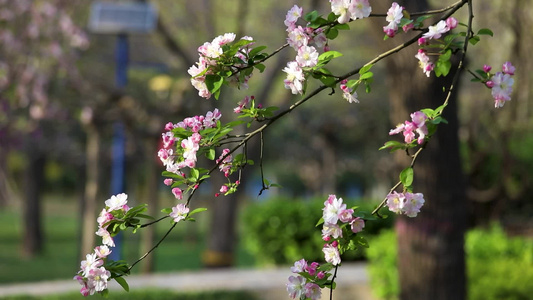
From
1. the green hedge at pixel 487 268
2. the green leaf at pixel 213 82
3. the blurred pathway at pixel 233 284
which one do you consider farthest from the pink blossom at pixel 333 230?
the blurred pathway at pixel 233 284

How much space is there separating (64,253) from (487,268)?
13.6 metres

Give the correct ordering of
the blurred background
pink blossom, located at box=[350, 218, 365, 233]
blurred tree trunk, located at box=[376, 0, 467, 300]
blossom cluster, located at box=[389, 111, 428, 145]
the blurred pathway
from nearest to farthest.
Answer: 1. blossom cluster, located at box=[389, 111, 428, 145]
2. pink blossom, located at box=[350, 218, 365, 233]
3. blurred tree trunk, located at box=[376, 0, 467, 300]
4. the blurred background
5. the blurred pathway

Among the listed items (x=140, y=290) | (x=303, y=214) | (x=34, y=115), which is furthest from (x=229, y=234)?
(x=140, y=290)

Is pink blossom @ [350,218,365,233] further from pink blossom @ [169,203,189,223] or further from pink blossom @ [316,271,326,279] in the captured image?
pink blossom @ [169,203,189,223]

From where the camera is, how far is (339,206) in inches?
95.2

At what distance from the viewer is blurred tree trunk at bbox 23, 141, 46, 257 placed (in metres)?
18.3

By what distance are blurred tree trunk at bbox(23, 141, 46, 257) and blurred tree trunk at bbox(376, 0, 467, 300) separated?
13.9m

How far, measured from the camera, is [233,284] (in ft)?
28.4

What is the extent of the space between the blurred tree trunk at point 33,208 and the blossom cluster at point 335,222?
Answer: 16.3 m

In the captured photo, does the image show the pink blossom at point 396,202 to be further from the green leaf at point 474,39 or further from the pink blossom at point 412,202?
the green leaf at point 474,39

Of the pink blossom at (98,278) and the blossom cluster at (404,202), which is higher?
the blossom cluster at (404,202)

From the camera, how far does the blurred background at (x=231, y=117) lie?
316 inches

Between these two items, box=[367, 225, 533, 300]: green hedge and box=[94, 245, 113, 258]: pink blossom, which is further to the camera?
box=[367, 225, 533, 300]: green hedge

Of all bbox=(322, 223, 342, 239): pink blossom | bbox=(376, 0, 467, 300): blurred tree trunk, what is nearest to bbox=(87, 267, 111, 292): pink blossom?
bbox=(322, 223, 342, 239): pink blossom
